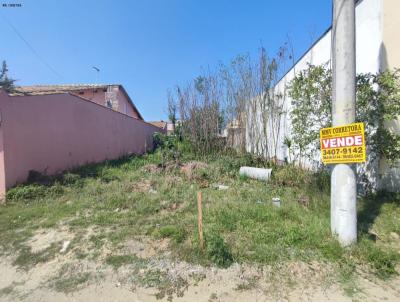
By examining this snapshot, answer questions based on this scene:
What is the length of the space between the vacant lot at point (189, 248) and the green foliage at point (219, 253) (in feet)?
0.04

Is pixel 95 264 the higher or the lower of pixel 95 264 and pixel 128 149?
the lower

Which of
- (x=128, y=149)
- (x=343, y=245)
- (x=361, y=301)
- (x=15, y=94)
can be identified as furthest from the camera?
(x=128, y=149)

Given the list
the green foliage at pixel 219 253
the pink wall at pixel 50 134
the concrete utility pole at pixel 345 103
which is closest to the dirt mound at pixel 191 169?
the pink wall at pixel 50 134

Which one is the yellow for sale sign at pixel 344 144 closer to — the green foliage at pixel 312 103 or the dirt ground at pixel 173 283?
the dirt ground at pixel 173 283

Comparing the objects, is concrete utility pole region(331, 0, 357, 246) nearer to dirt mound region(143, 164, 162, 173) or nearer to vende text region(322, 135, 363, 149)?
vende text region(322, 135, 363, 149)

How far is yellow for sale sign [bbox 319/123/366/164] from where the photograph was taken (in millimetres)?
3133

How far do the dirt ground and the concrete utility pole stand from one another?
65cm

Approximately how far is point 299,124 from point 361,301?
3.61m

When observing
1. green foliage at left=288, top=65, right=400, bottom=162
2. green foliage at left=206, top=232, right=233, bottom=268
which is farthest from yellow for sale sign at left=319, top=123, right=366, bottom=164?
green foliage at left=206, top=232, right=233, bottom=268

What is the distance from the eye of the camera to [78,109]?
8469 mm

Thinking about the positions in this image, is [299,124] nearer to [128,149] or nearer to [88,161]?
[88,161]

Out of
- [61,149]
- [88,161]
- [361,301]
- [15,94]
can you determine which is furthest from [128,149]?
[361,301]

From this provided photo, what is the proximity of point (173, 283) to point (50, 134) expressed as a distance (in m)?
6.00

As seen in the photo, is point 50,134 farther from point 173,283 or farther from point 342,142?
point 342,142
